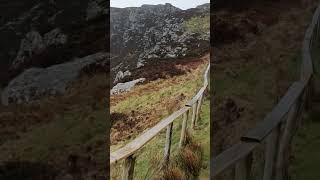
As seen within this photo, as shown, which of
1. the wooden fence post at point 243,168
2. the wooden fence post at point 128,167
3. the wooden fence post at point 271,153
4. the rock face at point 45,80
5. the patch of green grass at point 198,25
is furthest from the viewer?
the patch of green grass at point 198,25

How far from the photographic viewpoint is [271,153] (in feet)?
6.91

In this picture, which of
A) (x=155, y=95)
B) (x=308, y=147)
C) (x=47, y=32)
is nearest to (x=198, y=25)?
(x=155, y=95)

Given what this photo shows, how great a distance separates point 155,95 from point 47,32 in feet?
4.31

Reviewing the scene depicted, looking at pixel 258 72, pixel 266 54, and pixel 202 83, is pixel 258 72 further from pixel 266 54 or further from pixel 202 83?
pixel 202 83

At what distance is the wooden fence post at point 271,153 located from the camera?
203 centimetres

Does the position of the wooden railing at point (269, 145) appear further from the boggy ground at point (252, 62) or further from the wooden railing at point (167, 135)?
the boggy ground at point (252, 62)

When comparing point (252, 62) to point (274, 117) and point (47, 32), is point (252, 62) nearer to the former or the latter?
point (47, 32)

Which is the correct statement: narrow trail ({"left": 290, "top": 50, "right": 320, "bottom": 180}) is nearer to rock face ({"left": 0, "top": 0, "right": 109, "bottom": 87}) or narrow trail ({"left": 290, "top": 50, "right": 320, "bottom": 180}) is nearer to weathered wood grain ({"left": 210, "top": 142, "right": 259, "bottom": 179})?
weathered wood grain ({"left": 210, "top": 142, "right": 259, "bottom": 179})

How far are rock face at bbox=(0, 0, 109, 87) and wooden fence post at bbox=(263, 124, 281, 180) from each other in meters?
2.81

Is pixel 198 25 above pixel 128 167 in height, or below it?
above

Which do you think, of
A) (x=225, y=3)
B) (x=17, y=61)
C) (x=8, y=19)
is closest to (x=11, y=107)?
(x=17, y=61)

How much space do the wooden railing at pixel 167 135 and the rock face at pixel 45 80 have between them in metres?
0.98

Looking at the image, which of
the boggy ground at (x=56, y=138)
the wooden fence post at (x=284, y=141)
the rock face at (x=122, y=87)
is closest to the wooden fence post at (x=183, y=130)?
the rock face at (x=122, y=87)

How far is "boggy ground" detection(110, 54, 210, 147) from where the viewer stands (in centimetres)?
426
